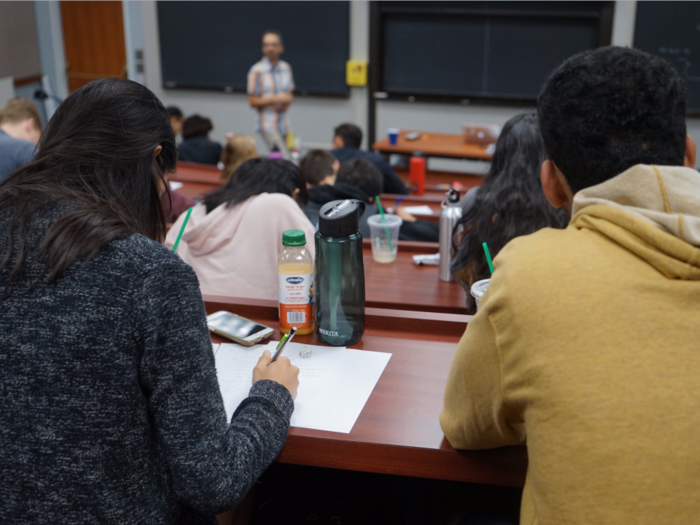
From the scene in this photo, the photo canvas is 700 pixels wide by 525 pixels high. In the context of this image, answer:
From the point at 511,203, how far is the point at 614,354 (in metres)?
1.22

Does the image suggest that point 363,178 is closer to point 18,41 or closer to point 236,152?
point 236,152

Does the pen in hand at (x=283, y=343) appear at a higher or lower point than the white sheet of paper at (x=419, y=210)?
higher

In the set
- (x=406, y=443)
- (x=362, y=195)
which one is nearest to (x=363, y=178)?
Answer: (x=362, y=195)

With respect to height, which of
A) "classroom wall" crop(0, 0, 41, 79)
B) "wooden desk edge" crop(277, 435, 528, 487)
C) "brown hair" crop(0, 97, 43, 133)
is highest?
"classroom wall" crop(0, 0, 41, 79)

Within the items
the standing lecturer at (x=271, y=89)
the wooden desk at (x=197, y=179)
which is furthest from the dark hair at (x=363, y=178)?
the standing lecturer at (x=271, y=89)

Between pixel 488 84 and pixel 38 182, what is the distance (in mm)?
5743

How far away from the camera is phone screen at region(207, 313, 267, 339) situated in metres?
1.48

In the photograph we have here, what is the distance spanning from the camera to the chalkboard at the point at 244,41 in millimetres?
6594

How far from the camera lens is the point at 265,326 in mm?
1521

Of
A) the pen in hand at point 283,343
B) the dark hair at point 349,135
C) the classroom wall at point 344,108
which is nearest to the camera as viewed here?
the pen in hand at point 283,343

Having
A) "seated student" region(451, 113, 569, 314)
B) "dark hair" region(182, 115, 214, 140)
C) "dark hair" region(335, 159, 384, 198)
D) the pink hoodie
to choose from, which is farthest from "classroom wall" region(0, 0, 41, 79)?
"seated student" region(451, 113, 569, 314)

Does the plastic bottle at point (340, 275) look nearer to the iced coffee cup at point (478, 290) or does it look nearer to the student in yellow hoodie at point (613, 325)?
the iced coffee cup at point (478, 290)

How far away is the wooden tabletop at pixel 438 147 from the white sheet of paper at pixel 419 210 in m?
1.97

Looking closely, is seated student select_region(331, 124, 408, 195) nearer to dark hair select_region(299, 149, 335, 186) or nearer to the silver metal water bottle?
dark hair select_region(299, 149, 335, 186)
